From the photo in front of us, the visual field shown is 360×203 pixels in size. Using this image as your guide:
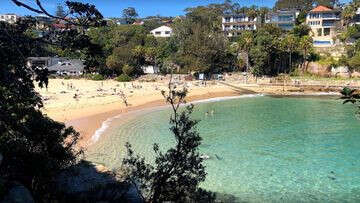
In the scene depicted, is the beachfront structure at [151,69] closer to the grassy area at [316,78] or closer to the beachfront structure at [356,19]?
the grassy area at [316,78]

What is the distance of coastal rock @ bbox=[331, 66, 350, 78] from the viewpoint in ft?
270

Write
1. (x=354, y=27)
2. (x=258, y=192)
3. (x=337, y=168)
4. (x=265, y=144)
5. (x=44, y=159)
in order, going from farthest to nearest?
(x=354, y=27), (x=265, y=144), (x=337, y=168), (x=258, y=192), (x=44, y=159)

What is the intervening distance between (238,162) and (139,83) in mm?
50345

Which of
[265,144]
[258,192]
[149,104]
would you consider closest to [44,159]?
[258,192]

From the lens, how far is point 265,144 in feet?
127

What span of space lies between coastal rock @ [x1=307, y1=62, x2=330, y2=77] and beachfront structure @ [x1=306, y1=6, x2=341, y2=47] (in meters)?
12.7

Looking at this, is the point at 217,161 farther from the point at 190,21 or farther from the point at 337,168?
the point at 190,21

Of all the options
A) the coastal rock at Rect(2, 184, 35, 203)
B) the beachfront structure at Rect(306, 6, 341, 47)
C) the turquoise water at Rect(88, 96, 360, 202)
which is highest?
the beachfront structure at Rect(306, 6, 341, 47)

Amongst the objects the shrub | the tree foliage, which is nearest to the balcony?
the tree foliage

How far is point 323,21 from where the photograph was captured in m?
99.3

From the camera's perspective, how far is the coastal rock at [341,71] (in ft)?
270

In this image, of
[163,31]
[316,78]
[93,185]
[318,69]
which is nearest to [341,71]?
[318,69]

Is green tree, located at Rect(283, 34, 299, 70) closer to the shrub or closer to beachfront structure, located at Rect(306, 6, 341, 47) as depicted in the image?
beachfront structure, located at Rect(306, 6, 341, 47)

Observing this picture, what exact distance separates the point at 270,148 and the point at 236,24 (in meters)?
78.9
